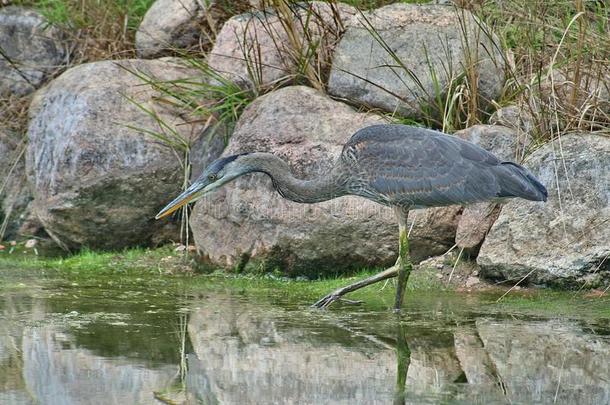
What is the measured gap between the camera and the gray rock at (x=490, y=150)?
9.27 metres

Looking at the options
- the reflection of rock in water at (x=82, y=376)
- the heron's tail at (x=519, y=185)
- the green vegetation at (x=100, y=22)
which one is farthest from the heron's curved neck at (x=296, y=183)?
the green vegetation at (x=100, y=22)

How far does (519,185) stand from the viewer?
26.2 feet

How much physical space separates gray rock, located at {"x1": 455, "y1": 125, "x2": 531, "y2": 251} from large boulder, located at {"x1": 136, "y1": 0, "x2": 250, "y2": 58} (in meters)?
3.28

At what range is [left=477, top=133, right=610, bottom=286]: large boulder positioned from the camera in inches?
342

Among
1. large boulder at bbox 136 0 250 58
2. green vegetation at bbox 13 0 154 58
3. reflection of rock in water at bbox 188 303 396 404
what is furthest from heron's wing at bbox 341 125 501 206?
green vegetation at bbox 13 0 154 58

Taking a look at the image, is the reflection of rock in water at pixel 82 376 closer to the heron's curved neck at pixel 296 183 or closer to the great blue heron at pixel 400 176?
the great blue heron at pixel 400 176

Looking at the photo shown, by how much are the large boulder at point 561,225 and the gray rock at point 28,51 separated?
18.0 ft

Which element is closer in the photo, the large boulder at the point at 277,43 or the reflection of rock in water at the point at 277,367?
the reflection of rock in water at the point at 277,367

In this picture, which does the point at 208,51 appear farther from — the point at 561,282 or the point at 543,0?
the point at 561,282

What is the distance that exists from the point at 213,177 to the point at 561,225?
260cm

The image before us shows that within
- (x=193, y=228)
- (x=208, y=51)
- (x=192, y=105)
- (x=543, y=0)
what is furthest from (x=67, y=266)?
(x=543, y=0)

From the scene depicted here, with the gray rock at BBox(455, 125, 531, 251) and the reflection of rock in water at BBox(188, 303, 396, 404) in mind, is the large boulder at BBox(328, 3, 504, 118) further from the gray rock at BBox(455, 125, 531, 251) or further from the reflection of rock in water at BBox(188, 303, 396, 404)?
the reflection of rock in water at BBox(188, 303, 396, 404)

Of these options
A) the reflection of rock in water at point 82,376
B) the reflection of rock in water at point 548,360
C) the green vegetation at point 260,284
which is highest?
the reflection of rock in water at point 82,376

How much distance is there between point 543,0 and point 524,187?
2544mm
